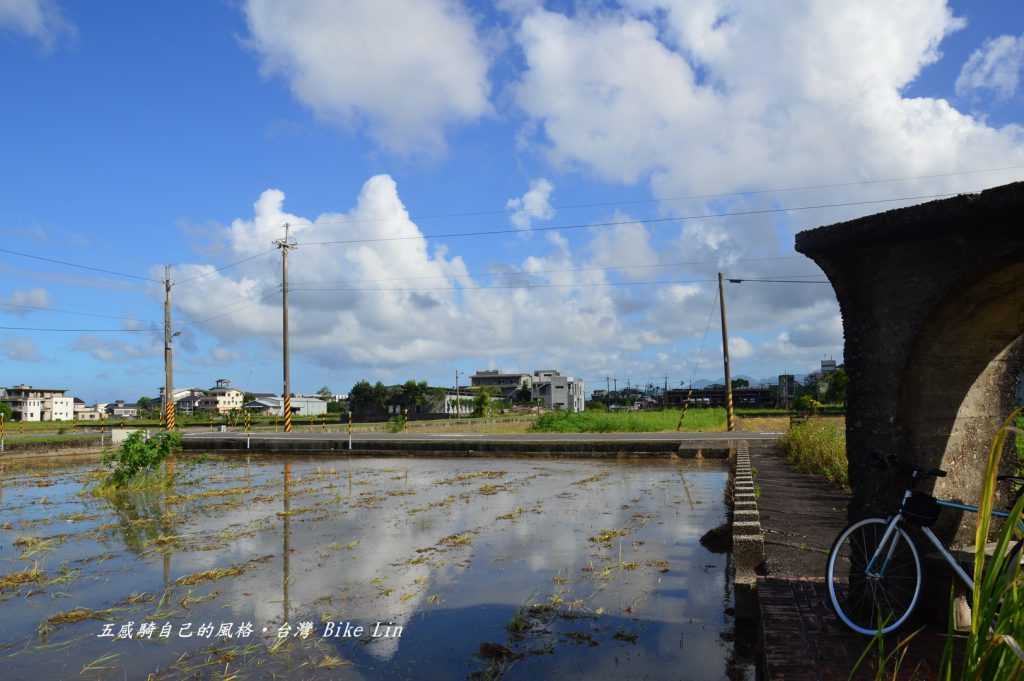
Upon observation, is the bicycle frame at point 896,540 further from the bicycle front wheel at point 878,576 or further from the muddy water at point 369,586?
the muddy water at point 369,586

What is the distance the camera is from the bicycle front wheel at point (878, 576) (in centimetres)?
417

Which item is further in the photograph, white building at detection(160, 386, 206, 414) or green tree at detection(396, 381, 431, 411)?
white building at detection(160, 386, 206, 414)

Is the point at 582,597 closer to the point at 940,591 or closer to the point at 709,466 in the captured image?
the point at 940,591

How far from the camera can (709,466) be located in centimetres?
1759

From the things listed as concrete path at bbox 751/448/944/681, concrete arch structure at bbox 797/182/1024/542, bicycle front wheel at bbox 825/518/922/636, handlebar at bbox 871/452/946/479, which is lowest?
concrete path at bbox 751/448/944/681

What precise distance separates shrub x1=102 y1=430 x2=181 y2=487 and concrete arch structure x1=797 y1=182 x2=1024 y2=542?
13.6 m

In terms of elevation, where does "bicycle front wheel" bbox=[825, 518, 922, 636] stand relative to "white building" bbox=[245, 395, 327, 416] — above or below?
below

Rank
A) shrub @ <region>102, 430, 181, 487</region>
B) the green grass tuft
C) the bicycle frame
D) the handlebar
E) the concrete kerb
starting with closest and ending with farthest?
the bicycle frame < the handlebar < the concrete kerb < the green grass tuft < shrub @ <region>102, 430, 181, 487</region>

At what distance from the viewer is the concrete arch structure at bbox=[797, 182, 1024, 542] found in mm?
4062

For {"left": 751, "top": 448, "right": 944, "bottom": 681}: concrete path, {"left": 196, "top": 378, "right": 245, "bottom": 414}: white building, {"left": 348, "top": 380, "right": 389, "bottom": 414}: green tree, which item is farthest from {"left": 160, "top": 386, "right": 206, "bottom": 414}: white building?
{"left": 751, "top": 448, "right": 944, "bottom": 681}: concrete path

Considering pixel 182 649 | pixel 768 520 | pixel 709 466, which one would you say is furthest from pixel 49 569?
pixel 709 466

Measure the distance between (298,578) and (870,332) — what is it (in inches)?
220

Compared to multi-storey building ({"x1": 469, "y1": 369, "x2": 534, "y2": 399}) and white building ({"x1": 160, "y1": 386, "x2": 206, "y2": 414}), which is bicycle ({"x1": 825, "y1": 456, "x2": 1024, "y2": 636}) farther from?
white building ({"x1": 160, "y1": 386, "x2": 206, "y2": 414})

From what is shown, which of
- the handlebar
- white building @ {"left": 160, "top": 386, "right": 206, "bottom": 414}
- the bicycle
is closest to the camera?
the bicycle
